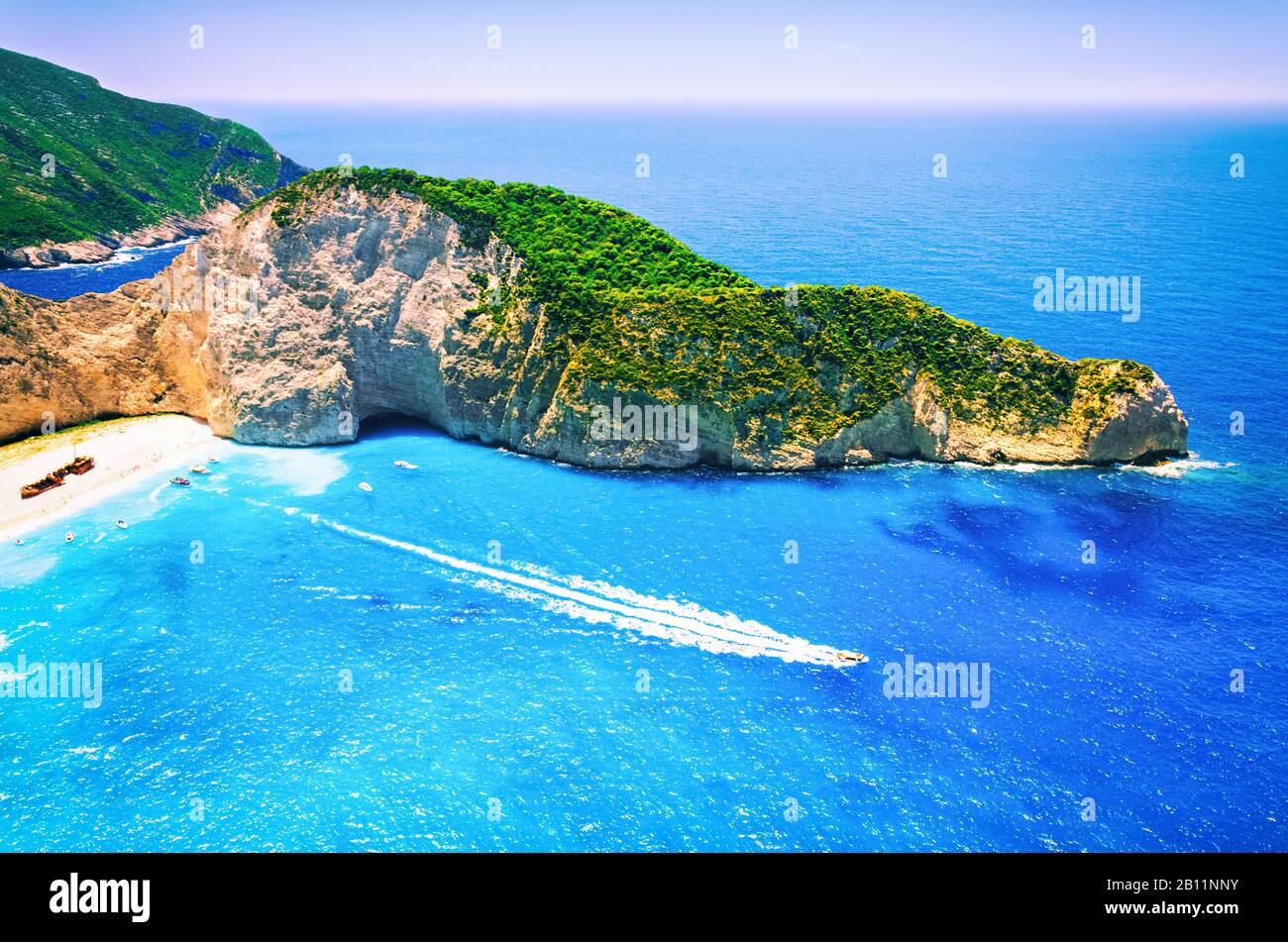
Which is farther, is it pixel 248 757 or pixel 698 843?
pixel 248 757

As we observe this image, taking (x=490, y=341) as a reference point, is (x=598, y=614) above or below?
below

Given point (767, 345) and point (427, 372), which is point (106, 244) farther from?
point (767, 345)

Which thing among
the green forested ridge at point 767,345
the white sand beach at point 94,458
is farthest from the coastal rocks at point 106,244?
the green forested ridge at point 767,345

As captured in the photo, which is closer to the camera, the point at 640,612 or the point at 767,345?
the point at 640,612

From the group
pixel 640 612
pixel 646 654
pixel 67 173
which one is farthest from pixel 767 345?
pixel 67 173

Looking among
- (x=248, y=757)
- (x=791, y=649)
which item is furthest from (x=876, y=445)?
(x=248, y=757)

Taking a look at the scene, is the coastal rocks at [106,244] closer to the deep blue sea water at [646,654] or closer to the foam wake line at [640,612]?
the deep blue sea water at [646,654]

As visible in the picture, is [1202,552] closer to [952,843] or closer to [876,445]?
[876,445]
